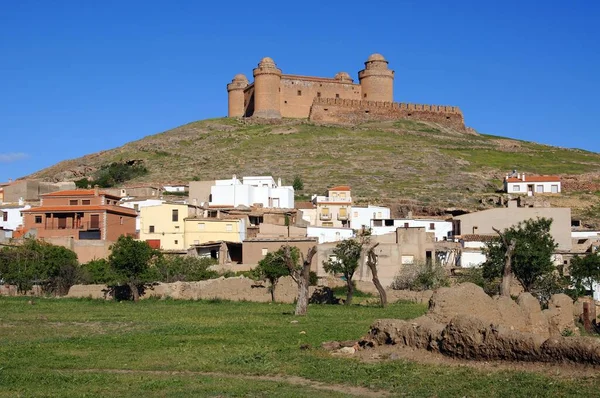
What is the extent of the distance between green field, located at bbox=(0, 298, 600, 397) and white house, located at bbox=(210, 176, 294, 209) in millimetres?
35987

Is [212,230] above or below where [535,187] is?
below

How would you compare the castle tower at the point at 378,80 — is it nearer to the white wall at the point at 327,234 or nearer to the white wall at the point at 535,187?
the white wall at the point at 535,187

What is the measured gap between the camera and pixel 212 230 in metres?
50.2

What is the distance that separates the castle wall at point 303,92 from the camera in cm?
10444

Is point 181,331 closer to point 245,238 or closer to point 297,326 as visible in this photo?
point 297,326

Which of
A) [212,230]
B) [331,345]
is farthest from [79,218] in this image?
[331,345]

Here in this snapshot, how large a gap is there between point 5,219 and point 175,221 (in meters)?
13.7

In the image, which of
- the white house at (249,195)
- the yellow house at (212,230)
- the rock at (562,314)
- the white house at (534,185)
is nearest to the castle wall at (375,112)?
the white house at (534,185)

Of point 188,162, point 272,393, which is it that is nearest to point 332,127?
point 188,162

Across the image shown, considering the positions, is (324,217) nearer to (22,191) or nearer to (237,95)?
(22,191)

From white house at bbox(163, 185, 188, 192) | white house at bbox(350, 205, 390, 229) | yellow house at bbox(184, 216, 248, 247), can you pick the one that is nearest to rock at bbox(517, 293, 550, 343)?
yellow house at bbox(184, 216, 248, 247)

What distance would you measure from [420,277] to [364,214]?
20973 mm

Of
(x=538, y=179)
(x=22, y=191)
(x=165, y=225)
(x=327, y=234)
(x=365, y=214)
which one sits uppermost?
(x=538, y=179)

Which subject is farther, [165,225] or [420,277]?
[165,225]
